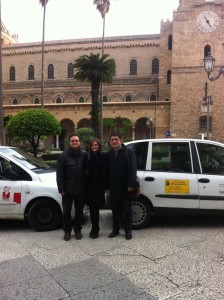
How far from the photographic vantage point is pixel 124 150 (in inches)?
199

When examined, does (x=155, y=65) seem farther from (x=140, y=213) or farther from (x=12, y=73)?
(x=140, y=213)

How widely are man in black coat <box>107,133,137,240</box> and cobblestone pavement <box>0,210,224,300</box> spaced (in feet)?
1.70

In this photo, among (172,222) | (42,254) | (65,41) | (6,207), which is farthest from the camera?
(65,41)

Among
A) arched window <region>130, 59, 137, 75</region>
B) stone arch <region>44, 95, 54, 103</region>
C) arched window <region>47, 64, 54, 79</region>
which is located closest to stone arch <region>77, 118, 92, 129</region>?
stone arch <region>44, 95, 54, 103</region>

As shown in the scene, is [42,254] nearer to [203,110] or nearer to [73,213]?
[73,213]

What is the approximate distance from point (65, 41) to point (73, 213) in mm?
48938

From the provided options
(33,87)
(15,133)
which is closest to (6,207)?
(15,133)

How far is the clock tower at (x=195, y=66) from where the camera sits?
38562mm

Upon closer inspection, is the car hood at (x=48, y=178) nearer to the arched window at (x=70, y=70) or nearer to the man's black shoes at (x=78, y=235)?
the man's black shoes at (x=78, y=235)

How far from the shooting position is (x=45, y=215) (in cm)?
561

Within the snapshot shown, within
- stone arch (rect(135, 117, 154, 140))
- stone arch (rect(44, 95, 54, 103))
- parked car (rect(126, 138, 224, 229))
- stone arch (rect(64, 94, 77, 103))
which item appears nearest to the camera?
parked car (rect(126, 138, 224, 229))

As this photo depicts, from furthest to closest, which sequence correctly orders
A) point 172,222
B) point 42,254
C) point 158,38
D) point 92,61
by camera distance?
point 158,38
point 92,61
point 172,222
point 42,254

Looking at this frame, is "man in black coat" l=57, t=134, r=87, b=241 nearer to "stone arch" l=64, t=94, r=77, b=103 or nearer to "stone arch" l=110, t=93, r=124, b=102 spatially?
"stone arch" l=110, t=93, r=124, b=102

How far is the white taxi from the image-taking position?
A: 18.1 feet
